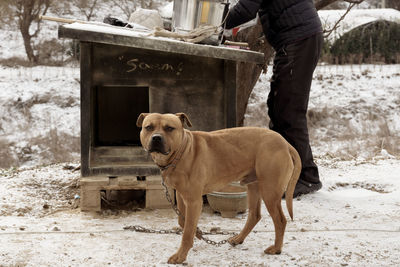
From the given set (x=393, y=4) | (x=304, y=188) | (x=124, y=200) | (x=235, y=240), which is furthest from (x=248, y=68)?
(x=393, y=4)

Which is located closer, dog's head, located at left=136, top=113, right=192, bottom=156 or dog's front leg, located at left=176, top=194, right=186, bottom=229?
dog's head, located at left=136, top=113, right=192, bottom=156

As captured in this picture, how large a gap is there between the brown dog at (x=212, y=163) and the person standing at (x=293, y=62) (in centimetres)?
175

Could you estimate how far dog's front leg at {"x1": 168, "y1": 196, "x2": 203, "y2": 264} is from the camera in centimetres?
321

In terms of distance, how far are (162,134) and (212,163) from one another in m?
0.54

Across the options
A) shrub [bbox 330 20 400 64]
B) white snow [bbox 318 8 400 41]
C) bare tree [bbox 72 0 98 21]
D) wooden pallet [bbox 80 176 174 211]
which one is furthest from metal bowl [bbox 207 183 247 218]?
bare tree [bbox 72 0 98 21]

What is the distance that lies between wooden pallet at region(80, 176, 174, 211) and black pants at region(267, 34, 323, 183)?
155 centimetres

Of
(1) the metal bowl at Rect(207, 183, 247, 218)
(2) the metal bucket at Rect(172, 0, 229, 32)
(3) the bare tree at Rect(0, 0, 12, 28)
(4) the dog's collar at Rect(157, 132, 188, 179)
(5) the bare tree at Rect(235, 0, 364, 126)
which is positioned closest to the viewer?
(4) the dog's collar at Rect(157, 132, 188, 179)

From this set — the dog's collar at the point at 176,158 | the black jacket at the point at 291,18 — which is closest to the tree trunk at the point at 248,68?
the black jacket at the point at 291,18

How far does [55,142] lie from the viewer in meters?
10.1

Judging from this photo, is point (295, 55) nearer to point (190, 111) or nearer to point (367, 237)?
point (190, 111)

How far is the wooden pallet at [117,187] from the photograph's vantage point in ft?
14.9

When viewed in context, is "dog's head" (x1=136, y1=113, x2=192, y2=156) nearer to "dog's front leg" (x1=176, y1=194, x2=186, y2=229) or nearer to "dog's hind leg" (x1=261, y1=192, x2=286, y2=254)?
"dog's front leg" (x1=176, y1=194, x2=186, y2=229)

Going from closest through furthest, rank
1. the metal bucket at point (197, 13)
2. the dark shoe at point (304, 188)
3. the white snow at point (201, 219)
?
1. the white snow at point (201, 219)
2. the metal bucket at point (197, 13)
3. the dark shoe at point (304, 188)

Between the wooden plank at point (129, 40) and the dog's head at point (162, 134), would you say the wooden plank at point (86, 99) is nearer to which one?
the wooden plank at point (129, 40)
